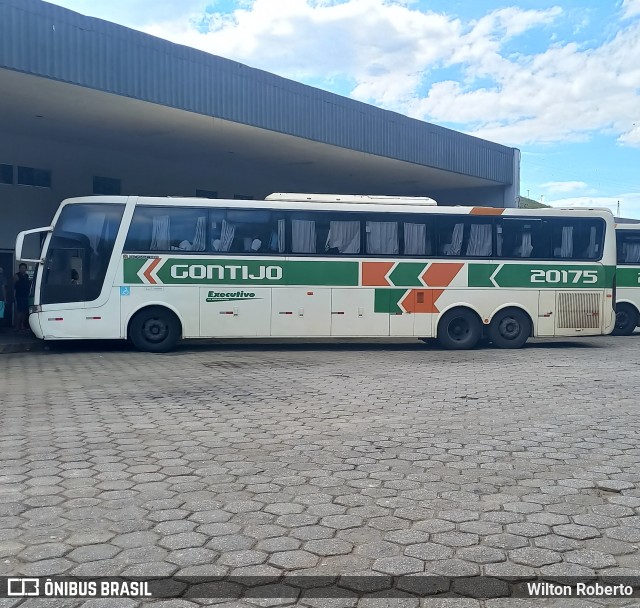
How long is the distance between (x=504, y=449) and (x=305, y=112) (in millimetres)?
14206

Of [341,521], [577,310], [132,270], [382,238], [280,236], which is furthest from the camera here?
[577,310]

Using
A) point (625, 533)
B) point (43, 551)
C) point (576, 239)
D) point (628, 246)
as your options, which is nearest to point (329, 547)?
point (43, 551)

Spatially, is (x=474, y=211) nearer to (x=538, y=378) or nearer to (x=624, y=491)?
(x=538, y=378)

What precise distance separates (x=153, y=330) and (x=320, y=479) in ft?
33.3

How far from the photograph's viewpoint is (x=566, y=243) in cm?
1573

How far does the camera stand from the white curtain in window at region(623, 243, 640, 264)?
770 inches

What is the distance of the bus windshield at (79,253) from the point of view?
14.1m

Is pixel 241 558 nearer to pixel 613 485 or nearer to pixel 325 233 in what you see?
pixel 613 485

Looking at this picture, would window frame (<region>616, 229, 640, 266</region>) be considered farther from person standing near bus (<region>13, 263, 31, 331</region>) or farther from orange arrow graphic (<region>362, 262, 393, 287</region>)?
person standing near bus (<region>13, 263, 31, 331</region>)

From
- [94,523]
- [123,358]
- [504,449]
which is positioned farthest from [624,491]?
[123,358]

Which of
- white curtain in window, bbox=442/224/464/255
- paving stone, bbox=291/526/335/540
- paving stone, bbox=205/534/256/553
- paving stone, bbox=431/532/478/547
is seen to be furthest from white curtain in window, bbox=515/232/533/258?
paving stone, bbox=205/534/256/553

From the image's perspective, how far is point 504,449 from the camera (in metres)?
6.04

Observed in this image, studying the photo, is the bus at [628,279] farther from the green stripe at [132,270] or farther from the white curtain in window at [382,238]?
the green stripe at [132,270]

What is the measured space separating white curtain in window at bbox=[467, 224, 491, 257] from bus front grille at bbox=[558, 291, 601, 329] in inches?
81.9
